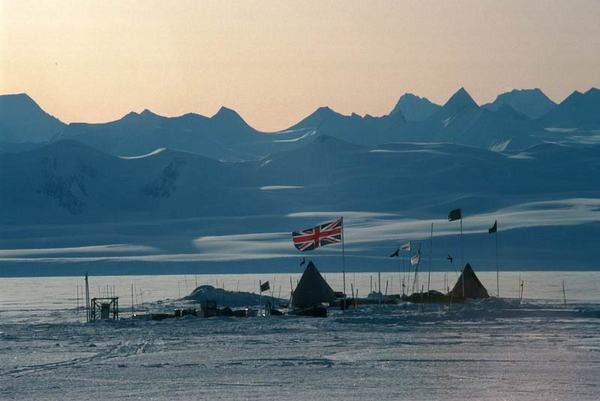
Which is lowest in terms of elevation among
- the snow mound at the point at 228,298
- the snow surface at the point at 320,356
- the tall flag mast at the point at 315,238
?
the snow surface at the point at 320,356

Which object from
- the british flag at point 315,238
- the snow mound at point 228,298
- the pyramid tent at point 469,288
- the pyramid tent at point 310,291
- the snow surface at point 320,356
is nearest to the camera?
the snow surface at point 320,356

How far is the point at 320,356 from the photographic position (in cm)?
3759

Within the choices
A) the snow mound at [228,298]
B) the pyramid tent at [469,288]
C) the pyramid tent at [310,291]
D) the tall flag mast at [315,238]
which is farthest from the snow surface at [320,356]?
the snow mound at [228,298]

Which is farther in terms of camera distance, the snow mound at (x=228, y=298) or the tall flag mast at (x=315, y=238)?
the snow mound at (x=228, y=298)

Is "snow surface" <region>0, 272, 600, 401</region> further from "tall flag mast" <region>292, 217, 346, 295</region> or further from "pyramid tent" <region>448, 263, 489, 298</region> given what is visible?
"pyramid tent" <region>448, 263, 489, 298</region>

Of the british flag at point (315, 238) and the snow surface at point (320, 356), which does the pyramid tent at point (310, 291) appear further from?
the british flag at point (315, 238)

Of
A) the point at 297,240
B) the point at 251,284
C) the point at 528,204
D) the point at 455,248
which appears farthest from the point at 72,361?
the point at 528,204

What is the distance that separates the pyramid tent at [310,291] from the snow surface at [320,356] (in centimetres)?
263

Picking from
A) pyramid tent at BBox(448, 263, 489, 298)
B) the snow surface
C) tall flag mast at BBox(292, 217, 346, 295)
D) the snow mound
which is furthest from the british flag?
pyramid tent at BBox(448, 263, 489, 298)

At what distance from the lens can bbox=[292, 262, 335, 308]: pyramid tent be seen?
5884 centimetres

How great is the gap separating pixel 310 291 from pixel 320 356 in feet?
70.9

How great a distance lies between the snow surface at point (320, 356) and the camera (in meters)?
31.0

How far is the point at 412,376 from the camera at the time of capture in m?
33.2

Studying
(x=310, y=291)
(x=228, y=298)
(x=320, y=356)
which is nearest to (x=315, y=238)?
(x=310, y=291)
